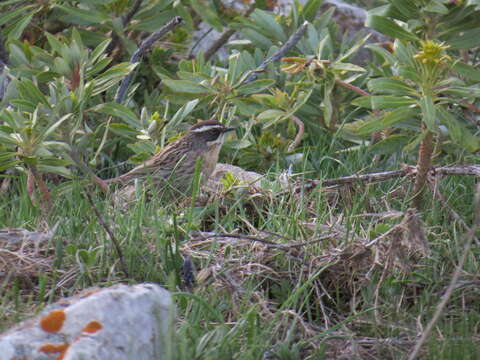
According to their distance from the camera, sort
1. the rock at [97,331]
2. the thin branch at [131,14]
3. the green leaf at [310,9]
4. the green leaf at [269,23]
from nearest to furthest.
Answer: the rock at [97,331] < the thin branch at [131,14] < the green leaf at [269,23] < the green leaf at [310,9]

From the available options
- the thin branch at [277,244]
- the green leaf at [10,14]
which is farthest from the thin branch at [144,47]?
the thin branch at [277,244]

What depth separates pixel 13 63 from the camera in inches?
279

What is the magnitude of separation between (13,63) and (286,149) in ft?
7.62

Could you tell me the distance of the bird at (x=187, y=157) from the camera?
22.1ft

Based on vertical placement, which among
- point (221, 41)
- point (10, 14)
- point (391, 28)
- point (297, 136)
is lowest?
point (297, 136)

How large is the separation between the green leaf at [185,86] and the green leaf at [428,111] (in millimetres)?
2312

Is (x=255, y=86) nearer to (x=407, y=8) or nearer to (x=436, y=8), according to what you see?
(x=407, y=8)

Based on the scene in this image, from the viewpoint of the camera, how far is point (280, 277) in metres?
4.72

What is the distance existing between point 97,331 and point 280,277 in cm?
162

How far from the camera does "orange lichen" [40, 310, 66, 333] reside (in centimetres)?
335

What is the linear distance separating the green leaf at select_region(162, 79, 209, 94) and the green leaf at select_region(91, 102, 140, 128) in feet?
1.44

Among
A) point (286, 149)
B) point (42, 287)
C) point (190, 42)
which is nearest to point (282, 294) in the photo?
point (42, 287)

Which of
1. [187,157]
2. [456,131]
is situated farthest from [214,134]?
[456,131]

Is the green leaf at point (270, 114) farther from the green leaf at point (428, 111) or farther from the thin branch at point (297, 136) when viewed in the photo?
the green leaf at point (428, 111)
